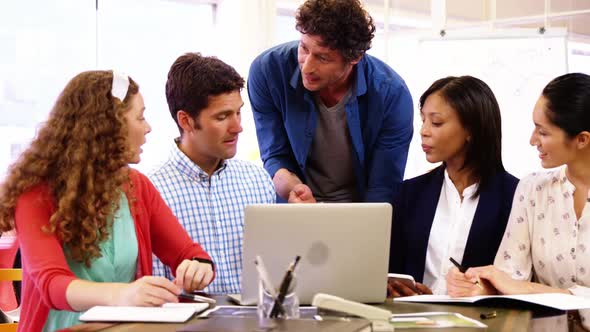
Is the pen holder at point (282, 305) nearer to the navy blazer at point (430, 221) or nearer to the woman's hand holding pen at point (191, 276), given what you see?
the woman's hand holding pen at point (191, 276)

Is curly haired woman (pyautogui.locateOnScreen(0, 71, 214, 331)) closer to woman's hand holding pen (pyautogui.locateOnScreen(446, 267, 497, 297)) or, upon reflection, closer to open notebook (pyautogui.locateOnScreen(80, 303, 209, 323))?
open notebook (pyautogui.locateOnScreen(80, 303, 209, 323))

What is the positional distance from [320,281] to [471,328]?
1.18ft

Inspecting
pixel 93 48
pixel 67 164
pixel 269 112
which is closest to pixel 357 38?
pixel 269 112

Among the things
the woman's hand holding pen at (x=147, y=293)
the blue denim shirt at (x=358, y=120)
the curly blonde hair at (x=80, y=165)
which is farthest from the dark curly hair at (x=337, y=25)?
the woman's hand holding pen at (x=147, y=293)

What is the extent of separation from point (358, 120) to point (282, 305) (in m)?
1.41

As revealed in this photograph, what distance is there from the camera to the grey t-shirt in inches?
114

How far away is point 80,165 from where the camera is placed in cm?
202

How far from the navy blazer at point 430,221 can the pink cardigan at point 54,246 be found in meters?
0.76

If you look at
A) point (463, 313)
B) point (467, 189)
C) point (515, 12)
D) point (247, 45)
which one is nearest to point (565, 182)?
point (467, 189)

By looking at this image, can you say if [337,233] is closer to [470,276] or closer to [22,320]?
[470,276]

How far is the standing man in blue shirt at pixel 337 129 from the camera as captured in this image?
286cm

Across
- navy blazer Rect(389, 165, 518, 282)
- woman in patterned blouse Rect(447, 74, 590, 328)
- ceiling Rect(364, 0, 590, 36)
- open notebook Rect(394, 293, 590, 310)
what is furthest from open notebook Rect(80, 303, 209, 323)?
ceiling Rect(364, 0, 590, 36)

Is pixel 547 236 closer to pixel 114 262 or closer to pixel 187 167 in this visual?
pixel 187 167

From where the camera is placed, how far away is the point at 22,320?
1.98 m
